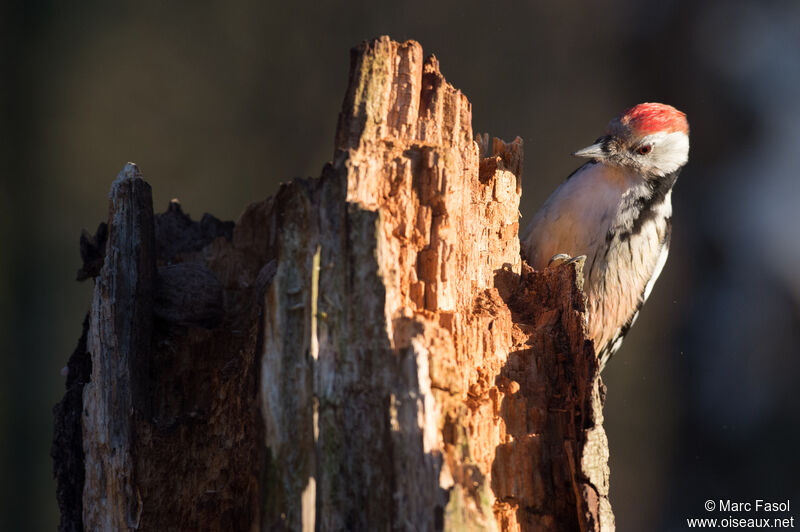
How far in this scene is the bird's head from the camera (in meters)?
2.42

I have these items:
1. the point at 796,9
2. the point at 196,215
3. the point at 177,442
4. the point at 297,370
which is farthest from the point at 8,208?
the point at 796,9

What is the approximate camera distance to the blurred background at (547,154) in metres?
4.05

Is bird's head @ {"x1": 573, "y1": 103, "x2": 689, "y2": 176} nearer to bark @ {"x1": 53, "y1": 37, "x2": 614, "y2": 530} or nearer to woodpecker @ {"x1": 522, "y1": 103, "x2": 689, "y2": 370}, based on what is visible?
woodpecker @ {"x1": 522, "y1": 103, "x2": 689, "y2": 370}

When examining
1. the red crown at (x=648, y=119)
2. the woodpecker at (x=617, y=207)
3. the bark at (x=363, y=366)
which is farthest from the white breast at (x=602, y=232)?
the bark at (x=363, y=366)

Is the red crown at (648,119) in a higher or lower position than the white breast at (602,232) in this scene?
higher

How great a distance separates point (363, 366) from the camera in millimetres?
1339

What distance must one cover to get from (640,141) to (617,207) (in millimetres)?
218

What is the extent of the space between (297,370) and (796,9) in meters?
3.70

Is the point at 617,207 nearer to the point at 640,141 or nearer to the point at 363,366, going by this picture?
the point at 640,141

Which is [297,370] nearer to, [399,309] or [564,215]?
[399,309]

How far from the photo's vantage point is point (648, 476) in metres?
4.21

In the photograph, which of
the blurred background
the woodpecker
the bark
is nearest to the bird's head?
the woodpecker

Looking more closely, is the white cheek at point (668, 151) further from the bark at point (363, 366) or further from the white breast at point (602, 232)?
the bark at point (363, 366)

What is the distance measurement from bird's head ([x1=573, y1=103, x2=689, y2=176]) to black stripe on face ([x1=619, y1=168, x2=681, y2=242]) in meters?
0.03
